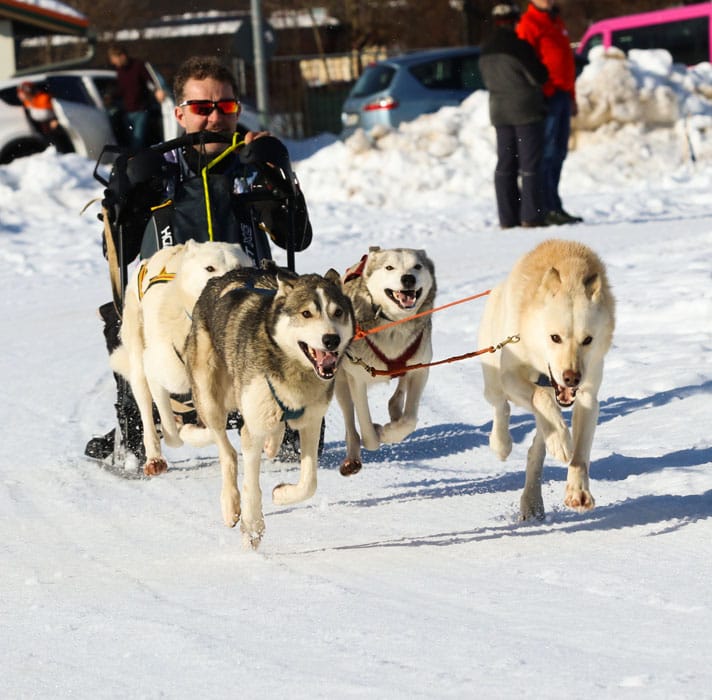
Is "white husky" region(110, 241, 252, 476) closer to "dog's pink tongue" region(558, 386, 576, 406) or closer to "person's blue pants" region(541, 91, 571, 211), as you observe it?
"dog's pink tongue" region(558, 386, 576, 406)

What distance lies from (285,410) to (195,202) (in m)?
1.51

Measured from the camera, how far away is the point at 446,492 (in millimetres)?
5328

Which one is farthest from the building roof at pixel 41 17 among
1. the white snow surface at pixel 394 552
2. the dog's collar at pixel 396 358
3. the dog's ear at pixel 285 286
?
the dog's ear at pixel 285 286

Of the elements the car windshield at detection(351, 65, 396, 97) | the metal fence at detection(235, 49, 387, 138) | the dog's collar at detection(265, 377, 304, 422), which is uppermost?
the dog's collar at detection(265, 377, 304, 422)

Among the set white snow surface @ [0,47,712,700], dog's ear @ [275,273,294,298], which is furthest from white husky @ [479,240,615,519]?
dog's ear @ [275,273,294,298]

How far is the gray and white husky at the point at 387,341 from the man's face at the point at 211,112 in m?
0.92

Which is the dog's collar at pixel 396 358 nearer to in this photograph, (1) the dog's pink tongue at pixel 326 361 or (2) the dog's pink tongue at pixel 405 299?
(2) the dog's pink tongue at pixel 405 299

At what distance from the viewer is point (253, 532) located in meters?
4.50

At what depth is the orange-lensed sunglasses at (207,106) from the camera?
18.8ft

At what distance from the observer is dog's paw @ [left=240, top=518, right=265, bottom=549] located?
4.49m

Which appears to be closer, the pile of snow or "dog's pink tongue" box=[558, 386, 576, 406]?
"dog's pink tongue" box=[558, 386, 576, 406]

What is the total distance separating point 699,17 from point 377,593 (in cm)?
1788

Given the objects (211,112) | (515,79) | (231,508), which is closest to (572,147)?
(515,79)

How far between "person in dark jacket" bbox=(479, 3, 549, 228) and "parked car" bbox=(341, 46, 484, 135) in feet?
19.2
